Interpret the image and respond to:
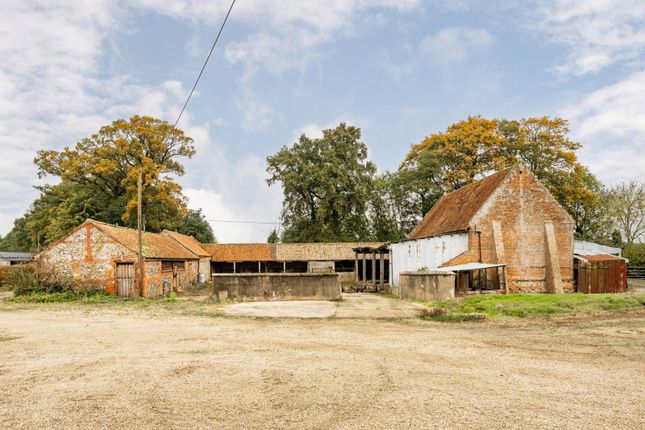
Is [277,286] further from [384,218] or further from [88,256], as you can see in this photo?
[384,218]

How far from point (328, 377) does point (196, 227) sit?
49590 millimetres

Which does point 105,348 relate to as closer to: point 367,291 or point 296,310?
point 296,310

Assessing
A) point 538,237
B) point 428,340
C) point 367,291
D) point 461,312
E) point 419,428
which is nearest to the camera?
point 419,428

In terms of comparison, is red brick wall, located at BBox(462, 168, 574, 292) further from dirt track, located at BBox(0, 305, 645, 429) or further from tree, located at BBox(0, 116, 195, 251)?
tree, located at BBox(0, 116, 195, 251)

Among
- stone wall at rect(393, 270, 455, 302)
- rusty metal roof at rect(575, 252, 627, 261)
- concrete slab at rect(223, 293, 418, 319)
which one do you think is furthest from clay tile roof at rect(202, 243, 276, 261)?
rusty metal roof at rect(575, 252, 627, 261)

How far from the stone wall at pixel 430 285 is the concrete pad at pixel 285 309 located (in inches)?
153

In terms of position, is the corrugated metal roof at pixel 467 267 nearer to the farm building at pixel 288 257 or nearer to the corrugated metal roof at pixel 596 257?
the corrugated metal roof at pixel 596 257

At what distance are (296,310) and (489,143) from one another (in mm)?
27378

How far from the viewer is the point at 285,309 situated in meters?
19.3

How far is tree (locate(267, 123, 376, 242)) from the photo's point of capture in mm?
42188

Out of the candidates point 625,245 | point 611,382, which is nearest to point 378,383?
point 611,382

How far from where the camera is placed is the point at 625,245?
45125mm

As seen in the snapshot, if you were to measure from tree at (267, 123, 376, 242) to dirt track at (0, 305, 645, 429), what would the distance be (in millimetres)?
29012

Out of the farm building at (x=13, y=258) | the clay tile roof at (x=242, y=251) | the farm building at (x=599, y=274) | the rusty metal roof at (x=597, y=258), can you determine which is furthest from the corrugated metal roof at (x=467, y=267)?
the farm building at (x=13, y=258)
